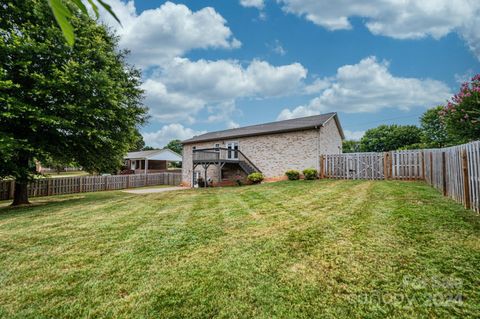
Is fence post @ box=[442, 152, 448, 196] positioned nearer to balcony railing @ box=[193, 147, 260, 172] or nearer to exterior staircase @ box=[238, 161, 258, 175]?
balcony railing @ box=[193, 147, 260, 172]

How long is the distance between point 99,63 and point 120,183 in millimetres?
14022

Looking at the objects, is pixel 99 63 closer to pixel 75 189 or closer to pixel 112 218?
pixel 112 218

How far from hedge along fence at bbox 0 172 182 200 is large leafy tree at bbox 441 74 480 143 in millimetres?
22022

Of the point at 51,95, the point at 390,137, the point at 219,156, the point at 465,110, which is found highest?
the point at 390,137

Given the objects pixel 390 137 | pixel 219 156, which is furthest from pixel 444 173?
pixel 390 137

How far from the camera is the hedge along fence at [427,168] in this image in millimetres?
5223

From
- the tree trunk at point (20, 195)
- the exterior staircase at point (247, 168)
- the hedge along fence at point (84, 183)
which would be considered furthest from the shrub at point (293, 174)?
the tree trunk at point (20, 195)

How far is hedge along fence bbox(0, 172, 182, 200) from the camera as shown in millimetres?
15430

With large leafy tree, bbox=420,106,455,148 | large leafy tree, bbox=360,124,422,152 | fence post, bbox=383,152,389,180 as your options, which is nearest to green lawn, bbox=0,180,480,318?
fence post, bbox=383,152,389,180

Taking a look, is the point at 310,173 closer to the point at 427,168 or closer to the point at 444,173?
the point at 427,168

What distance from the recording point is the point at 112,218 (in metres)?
6.92

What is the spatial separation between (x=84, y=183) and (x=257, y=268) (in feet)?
68.8

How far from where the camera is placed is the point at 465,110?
1153 centimetres

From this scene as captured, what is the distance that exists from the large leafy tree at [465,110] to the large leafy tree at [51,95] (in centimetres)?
1659
